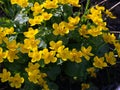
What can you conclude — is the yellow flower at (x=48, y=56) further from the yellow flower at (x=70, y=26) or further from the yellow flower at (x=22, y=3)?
the yellow flower at (x=22, y=3)

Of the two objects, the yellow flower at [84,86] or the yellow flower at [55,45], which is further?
the yellow flower at [84,86]

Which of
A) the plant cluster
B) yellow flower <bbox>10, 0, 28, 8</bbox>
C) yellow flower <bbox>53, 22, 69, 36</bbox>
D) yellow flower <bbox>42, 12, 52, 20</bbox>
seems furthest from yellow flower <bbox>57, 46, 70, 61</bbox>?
yellow flower <bbox>10, 0, 28, 8</bbox>

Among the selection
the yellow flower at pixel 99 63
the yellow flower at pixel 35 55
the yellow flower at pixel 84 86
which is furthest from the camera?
the yellow flower at pixel 84 86

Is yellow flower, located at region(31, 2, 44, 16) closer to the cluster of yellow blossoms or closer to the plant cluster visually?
the plant cluster

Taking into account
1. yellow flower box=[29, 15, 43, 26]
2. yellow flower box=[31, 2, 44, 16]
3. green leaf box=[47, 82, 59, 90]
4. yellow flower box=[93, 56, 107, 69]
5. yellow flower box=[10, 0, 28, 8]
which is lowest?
green leaf box=[47, 82, 59, 90]

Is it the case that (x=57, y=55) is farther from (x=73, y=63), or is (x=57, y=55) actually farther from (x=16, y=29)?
(x=16, y=29)

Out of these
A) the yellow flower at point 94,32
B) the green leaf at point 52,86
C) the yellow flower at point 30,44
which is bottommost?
the green leaf at point 52,86

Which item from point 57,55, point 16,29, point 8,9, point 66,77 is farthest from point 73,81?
point 8,9

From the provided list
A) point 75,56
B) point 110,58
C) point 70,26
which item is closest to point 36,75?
point 75,56

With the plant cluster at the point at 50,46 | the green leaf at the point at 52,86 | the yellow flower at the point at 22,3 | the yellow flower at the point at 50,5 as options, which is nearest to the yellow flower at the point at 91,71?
the plant cluster at the point at 50,46
